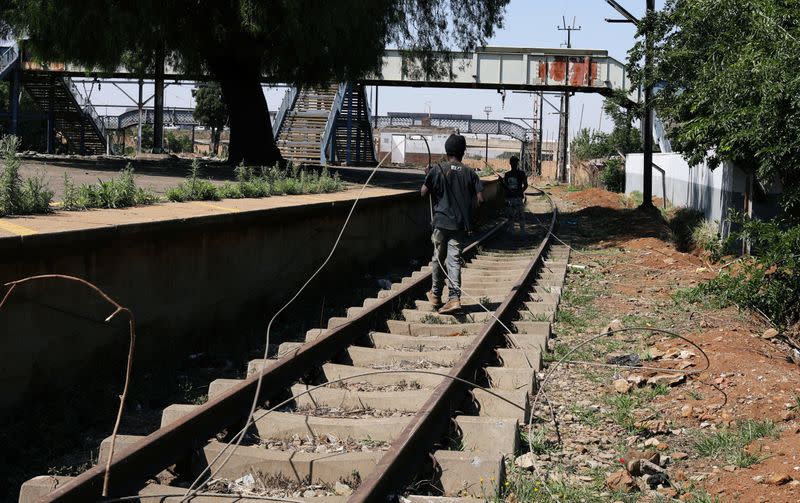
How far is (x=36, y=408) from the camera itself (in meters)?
6.39

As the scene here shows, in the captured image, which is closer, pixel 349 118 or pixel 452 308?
pixel 452 308

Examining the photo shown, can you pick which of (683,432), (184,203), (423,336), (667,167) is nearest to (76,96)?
(667,167)

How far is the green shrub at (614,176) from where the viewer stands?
48750 millimetres

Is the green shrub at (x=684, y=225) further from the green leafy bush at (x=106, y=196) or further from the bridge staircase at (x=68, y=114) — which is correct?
the bridge staircase at (x=68, y=114)

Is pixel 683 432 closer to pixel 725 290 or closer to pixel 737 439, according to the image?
pixel 737 439

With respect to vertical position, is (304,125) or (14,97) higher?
(14,97)

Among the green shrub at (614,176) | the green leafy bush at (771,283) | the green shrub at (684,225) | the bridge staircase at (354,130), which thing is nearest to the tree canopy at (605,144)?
the green shrub at (614,176)

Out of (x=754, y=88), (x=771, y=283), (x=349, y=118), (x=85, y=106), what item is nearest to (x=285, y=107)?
(x=349, y=118)

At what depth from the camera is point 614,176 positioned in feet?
161

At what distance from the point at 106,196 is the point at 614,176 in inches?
1667

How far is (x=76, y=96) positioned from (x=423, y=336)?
4489 centimetres

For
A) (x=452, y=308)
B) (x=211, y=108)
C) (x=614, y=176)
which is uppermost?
(x=211, y=108)

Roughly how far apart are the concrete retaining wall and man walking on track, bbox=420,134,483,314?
6.77ft

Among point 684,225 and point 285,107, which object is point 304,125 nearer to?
point 285,107
